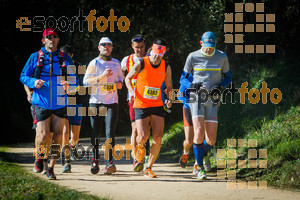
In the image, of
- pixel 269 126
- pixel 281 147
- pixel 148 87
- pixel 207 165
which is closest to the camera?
pixel 148 87

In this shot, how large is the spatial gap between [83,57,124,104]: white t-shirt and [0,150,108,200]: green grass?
1.87 m

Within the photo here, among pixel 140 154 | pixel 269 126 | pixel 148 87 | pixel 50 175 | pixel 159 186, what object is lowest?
pixel 159 186

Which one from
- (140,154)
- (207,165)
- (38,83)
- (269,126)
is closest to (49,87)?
(38,83)

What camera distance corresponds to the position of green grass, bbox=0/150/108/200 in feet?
23.1

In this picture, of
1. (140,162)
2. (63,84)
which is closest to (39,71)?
(63,84)

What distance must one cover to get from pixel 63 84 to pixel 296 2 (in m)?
9.50

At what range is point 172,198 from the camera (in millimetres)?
7062

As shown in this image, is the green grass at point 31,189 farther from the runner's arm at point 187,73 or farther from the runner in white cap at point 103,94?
the runner's arm at point 187,73

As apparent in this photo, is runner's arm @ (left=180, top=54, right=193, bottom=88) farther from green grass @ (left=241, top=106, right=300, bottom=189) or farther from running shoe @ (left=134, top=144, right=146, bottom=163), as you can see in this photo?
green grass @ (left=241, top=106, right=300, bottom=189)

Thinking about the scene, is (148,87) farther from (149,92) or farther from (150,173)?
(150,173)

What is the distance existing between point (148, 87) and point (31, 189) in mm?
2652

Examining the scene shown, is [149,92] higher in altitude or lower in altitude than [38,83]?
lower

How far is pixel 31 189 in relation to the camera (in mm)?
7555

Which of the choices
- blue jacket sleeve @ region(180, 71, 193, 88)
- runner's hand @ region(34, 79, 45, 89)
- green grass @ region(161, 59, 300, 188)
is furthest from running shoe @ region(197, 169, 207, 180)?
runner's hand @ region(34, 79, 45, 89)
